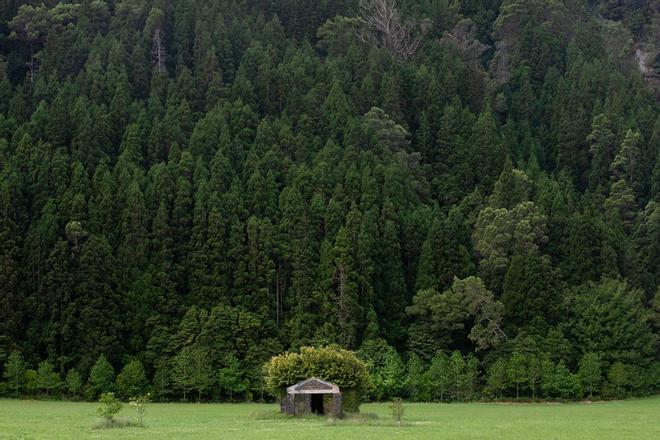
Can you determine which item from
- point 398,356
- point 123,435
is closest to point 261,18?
point 398,356

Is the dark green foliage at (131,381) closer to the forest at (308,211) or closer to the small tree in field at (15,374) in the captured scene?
the forest at (308,211)

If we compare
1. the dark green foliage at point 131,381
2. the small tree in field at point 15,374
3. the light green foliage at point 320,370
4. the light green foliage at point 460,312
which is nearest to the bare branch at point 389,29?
the light green foliage at point 460,312

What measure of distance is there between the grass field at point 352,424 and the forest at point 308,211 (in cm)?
1715

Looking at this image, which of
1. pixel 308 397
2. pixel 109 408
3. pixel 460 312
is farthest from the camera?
pixel 460 312

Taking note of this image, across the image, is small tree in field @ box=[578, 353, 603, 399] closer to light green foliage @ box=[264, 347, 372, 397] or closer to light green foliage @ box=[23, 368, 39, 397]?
light green foliage @ box=[264, 347, 372, 397]

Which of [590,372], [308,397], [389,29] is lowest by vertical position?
[308,397]

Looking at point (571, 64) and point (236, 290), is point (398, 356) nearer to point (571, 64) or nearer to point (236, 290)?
point (236, 290)

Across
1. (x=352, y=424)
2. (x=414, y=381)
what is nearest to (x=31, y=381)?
(x=414, y=381)

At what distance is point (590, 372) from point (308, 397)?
136 ft

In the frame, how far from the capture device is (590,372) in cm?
9988

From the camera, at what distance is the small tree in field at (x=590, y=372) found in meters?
99.9

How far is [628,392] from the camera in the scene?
333ft

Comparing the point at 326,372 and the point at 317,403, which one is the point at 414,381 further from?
the point at 317,403

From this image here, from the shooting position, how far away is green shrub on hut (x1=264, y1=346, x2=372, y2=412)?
70.6 metres
